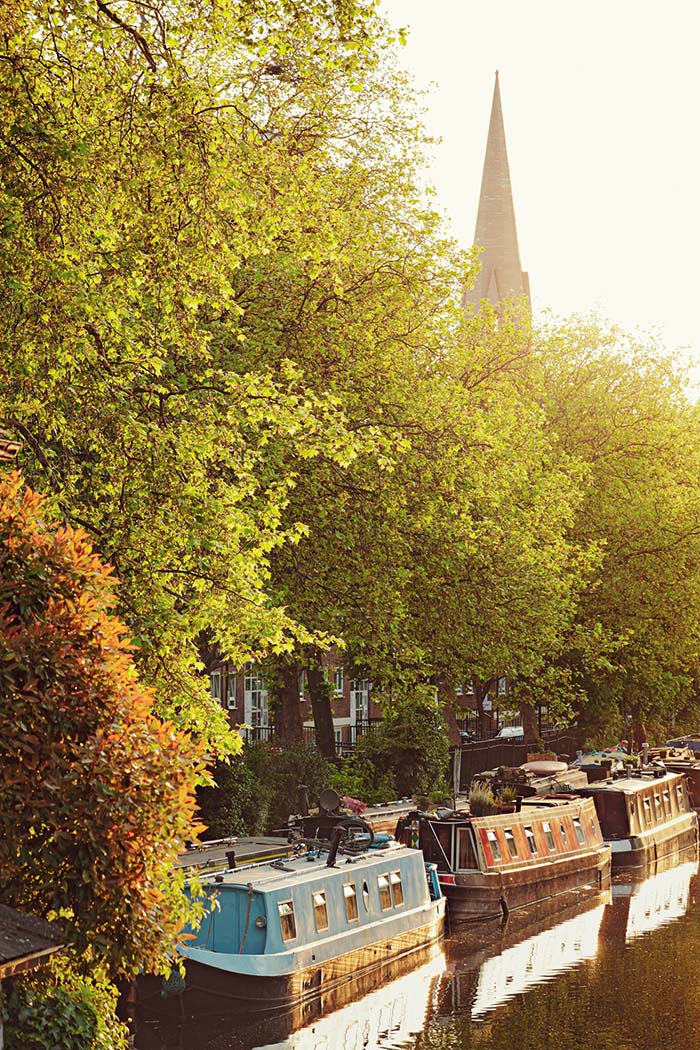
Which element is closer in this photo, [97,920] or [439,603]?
[97,920]

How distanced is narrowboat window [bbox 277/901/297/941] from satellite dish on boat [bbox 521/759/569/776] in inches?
783

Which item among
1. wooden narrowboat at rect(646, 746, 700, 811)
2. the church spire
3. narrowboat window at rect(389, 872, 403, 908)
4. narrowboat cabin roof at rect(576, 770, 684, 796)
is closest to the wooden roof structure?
narrowboat window at rect(389, 872, 403, 908)

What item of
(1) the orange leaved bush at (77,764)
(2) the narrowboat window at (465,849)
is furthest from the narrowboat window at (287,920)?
(1) the orange leaved bush at (77,764)

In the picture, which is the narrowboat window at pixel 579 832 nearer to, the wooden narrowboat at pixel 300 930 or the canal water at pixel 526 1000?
the canal water at pixel 526 1000

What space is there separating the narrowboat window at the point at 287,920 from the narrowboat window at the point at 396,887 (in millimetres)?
3926

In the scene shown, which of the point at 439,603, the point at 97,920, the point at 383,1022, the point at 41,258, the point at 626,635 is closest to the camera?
the point at 97,920

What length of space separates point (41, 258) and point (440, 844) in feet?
69.1

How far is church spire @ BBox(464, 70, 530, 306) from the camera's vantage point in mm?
82812

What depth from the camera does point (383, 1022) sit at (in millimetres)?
21750

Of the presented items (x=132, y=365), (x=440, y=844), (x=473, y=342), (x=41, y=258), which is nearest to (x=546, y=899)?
(x=440, y=844)

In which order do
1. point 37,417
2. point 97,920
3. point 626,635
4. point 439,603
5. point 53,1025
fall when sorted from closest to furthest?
1. point 97,920
2. point 53,1025
3. point 37,417
4. point 439,603
5. point 626,635

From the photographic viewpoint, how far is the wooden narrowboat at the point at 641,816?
132 feet

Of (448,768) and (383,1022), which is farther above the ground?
(448,768)

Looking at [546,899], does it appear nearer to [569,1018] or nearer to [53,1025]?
[569,1018]
